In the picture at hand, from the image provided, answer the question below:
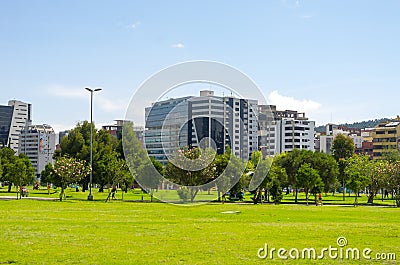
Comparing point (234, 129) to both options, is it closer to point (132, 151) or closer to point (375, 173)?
point (132, 151)

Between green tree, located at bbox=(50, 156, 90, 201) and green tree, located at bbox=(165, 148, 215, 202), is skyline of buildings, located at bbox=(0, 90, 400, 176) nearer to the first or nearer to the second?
green tree, located at bbox=(165, 148, 215, 202)

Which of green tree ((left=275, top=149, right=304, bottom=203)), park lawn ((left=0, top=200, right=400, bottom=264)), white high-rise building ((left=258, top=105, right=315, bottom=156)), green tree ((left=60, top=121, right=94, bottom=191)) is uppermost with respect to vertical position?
white high-rise building ((left=258, top=105, right=315, bottom=156))

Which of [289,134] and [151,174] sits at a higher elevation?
[289,134]

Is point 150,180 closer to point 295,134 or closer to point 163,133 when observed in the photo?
point 163,133

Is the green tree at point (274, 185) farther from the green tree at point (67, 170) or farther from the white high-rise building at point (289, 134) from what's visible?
the white high-rise building at point (289, 134)

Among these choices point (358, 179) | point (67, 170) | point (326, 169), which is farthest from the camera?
point (326, 169)

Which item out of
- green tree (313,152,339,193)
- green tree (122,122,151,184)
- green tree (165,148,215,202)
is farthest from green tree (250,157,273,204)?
green tree (313,152,339,193)

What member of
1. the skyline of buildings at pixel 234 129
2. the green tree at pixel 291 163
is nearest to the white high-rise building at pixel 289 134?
the skyline of buildings at pixel 234 129

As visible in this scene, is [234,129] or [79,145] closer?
[79,145]

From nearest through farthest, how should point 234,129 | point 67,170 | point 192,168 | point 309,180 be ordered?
point 192,168, point 67,170, point 309,180, point 234,129

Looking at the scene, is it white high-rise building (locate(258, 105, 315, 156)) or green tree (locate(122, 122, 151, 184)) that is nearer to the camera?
green tree (locate(122, 122, 151, 184))

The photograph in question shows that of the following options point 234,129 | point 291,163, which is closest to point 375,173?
point 291,163

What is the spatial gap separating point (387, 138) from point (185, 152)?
117 meters

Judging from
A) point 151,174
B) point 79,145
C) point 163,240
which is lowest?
point 163,240
